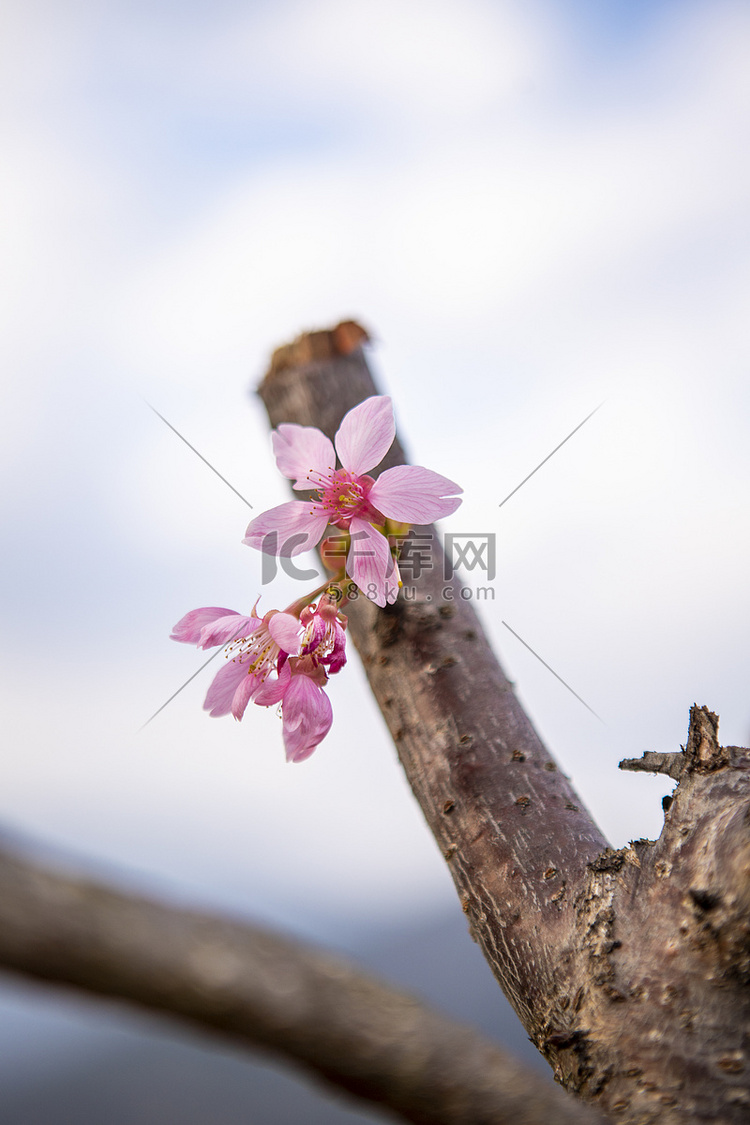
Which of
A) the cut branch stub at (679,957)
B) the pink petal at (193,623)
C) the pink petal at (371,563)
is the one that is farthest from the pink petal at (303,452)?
the cut branch stub at (679,957)

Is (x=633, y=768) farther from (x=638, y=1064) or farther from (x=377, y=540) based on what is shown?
(x=377, y=540)

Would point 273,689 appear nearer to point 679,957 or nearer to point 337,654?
point 337,654

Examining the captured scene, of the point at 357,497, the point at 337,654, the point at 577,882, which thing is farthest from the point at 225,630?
the point at 577,882

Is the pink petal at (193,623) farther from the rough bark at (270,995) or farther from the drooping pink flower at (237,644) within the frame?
the rough bark at (270,995)

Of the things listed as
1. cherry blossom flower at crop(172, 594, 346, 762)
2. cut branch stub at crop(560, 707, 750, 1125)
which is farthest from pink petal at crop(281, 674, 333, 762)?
cut branch stub at crop(560, 707, 750, 1125)

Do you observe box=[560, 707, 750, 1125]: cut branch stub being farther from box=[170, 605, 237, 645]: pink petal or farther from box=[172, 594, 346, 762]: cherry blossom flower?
box=[170, 605, 237, 645]: pink petal

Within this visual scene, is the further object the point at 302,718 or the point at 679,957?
the point at 302,718
